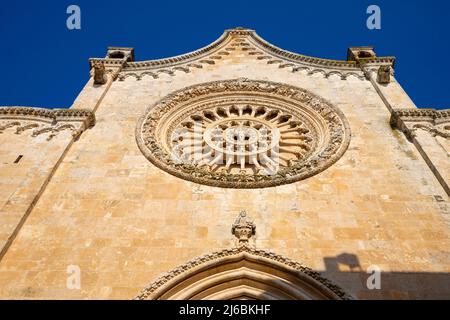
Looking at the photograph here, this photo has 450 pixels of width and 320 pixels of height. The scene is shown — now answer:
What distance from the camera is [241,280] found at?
9938 millimetres

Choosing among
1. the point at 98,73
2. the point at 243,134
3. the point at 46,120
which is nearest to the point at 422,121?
the point at 243,134

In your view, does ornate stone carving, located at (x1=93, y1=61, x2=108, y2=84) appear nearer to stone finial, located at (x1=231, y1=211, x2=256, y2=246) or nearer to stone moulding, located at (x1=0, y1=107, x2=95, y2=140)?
stone moulding, located at (x1=0, y1=107, x2=95, y2=140)

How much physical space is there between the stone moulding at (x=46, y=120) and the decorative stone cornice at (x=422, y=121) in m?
9.74

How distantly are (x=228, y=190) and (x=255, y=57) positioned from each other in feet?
33.0

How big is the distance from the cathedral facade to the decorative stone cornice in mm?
55

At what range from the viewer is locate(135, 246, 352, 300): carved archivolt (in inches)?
367

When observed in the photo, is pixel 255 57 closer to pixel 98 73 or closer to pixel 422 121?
pixel 98 73

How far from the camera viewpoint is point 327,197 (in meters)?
11.9

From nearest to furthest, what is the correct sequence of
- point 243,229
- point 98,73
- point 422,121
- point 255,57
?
point 243,229
point 422,121
point 98,73
point 255,57

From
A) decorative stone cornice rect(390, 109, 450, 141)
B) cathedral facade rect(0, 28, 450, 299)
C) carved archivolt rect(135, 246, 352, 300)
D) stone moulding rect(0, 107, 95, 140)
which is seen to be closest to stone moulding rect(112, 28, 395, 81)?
cathedral facade rect(0, 28, 450, 299)

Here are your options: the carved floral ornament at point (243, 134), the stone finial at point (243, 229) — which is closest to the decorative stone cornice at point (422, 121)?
the carved floral ornament at point (243, 134)

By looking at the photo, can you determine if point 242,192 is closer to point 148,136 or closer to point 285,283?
point 285,283

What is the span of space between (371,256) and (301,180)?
3.15m

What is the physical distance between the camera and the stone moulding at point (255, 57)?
1914 cm
